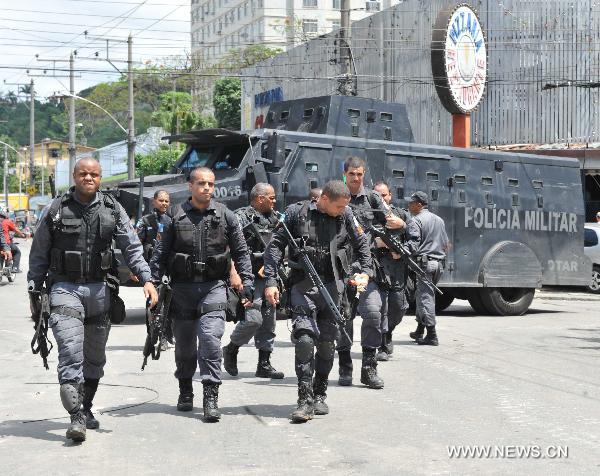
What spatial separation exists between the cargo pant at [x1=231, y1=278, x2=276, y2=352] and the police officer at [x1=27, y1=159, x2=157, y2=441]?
2.43 m

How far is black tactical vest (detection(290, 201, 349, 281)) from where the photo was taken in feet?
28.3

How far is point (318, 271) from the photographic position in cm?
864

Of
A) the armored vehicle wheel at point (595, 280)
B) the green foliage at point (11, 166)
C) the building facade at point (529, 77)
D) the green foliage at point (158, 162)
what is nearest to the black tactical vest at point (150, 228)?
the armored vehicle wheel at point (595, 280)

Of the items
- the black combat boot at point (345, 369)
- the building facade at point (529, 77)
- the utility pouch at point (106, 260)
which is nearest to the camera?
the utility pouch at point (106, 260)

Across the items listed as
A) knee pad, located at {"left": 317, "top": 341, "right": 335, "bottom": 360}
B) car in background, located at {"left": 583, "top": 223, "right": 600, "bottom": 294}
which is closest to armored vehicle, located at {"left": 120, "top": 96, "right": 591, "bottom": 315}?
car in background, located at {"left": 583, "top": 223, "right": 600, "bottom": 294}

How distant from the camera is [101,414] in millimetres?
8609

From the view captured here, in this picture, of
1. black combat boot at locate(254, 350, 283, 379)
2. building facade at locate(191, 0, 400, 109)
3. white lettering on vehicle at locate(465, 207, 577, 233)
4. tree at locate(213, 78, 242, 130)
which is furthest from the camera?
building facade at locate(191, 0, 400, 109)

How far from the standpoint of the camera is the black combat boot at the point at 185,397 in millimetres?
8695

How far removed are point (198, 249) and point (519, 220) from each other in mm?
11293

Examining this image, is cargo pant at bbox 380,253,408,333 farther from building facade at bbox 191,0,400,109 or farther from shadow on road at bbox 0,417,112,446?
building facade at bbox 191,0,400,109

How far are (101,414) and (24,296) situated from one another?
1419 centimetres

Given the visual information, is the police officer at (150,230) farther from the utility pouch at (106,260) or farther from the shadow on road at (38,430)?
the utility pouch at (106,260)

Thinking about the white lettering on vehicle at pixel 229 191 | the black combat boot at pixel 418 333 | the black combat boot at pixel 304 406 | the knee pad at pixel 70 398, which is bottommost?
the black combat boot at pixel 418 333

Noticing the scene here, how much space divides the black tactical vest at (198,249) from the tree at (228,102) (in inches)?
2576
